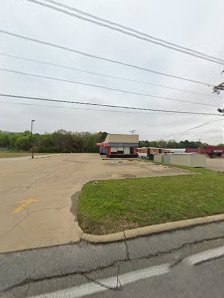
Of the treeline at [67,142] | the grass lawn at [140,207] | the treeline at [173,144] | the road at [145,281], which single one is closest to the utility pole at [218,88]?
the grass lawn at [140,207]

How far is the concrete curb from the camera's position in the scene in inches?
142

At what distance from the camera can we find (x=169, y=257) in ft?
10.3

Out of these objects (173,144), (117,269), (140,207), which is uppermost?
(173,144)

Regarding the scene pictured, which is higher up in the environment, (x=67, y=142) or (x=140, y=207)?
(x=67, y=142)

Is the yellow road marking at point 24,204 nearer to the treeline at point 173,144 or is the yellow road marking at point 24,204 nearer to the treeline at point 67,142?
the treeline at point 67,142

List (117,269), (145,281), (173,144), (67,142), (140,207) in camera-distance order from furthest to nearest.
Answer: (173,144) < (67,142) < (140,207) < (117,269) < (145,281)

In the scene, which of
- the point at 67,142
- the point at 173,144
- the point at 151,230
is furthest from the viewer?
the point at 173,144

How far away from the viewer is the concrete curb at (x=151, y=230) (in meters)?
3.61

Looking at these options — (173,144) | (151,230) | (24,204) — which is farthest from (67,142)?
(151,230)

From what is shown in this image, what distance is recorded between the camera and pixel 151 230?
13.0ft

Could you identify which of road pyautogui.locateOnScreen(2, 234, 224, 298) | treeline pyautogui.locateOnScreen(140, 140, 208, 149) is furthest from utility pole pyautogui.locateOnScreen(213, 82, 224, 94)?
treeline pyautogui.locateOnScreen(140, 140, 208, 149)

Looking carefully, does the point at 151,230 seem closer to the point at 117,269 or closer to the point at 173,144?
the point at 117,269

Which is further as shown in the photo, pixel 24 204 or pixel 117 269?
pixel 24 204

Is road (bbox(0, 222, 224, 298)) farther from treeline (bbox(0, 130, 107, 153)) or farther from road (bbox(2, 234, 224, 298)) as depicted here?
treeline (bbox(0, 130, 107, 153))
